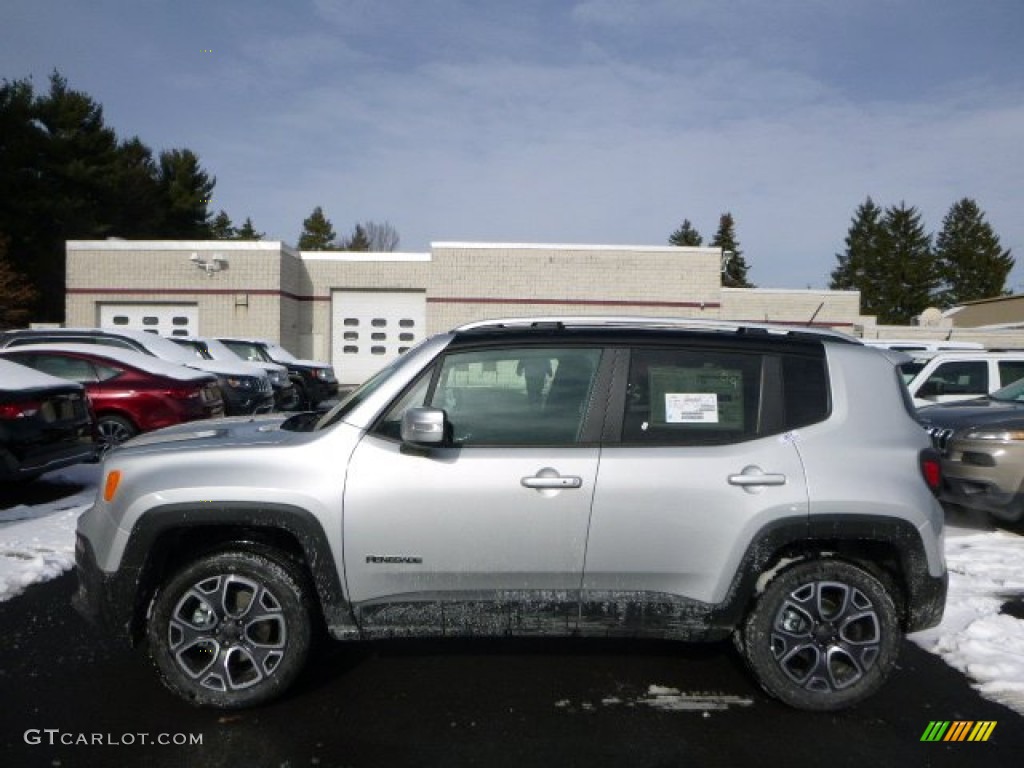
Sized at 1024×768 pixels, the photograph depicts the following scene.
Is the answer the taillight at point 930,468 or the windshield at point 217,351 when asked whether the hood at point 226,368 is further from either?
the taillight at point 930,468

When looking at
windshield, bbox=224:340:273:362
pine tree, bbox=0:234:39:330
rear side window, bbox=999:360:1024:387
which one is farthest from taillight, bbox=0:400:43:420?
pine tree, bbox=0:234:39:330

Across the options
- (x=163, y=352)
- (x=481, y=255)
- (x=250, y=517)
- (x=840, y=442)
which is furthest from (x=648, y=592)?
(x=481, y=255)

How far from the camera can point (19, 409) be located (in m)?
6.96

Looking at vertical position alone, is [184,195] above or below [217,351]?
above

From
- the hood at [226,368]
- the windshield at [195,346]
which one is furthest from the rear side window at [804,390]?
the windshield at [195,346]

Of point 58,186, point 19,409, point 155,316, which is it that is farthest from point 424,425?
point 58,186

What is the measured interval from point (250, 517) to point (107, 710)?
1132 mm

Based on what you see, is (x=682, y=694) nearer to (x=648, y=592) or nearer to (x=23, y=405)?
(x=648, y=592)

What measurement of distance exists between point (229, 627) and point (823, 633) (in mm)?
2687

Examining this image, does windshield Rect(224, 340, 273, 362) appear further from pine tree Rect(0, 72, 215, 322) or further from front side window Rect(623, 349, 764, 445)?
pine tree Rect(0, 72, 215, 322)

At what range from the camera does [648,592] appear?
350cm

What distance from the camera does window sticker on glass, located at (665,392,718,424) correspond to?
362cm

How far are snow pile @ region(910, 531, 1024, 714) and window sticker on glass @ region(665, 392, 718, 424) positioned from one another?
1992 millimetres

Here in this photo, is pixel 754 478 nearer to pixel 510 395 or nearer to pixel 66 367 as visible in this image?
pixel 510 395
